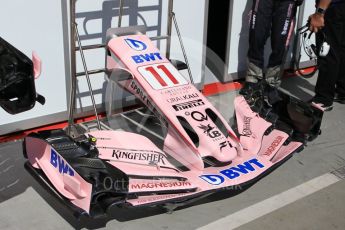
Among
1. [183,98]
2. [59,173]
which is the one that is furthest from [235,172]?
[59,173]

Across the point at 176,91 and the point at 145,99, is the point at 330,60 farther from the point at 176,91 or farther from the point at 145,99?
the point at 145,99

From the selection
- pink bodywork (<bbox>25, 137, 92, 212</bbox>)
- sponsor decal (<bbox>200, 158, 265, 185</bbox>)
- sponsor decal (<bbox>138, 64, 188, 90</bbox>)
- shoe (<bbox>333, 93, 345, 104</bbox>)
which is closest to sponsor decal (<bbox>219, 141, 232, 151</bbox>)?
sponsor decal (<bbox>200, 158, 265, 185</bbox>)

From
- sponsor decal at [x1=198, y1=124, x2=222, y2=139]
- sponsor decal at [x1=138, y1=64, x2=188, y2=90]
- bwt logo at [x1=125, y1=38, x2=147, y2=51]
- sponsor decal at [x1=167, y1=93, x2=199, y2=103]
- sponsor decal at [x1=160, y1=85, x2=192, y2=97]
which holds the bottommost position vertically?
sponsor decal at [x1=198, y1=124, x2=222, y2=139]

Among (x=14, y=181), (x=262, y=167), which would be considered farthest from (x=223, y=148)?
(x=14, y=181)

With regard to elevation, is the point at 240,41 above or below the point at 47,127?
above

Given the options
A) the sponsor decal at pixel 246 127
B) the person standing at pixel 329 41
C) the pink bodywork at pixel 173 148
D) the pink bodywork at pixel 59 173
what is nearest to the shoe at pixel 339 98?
the person standing at pixel 329 41

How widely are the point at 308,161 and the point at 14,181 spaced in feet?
6.89

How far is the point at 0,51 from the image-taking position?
2.62 meters

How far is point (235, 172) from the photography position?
3055mm

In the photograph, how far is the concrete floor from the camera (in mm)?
2850

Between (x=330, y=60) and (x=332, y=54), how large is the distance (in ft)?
0.19

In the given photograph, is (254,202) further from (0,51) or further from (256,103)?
(0,51)

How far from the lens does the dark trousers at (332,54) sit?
4246 millimetres

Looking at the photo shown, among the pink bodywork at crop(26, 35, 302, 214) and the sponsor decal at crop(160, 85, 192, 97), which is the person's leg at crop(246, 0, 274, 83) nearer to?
the pink bodywork at crop(26, 35, 302, 214)
